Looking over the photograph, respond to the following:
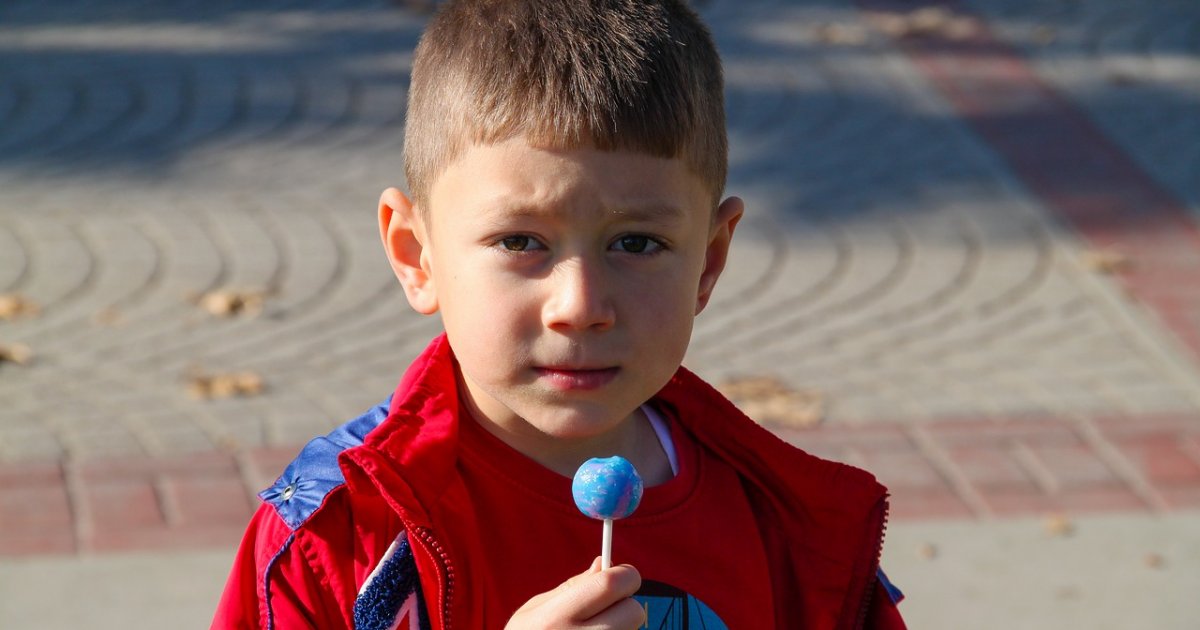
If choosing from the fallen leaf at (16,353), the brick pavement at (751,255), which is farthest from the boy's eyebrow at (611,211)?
the fallen leaf at (16,353)

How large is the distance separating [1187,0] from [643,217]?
8952mm

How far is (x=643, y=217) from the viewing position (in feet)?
6.25

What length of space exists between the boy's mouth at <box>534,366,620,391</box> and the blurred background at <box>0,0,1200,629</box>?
2.23m

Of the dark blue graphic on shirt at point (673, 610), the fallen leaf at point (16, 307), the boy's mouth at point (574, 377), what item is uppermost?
the boy's mouth at point (574, 377)

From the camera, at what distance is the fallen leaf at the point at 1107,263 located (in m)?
6.10

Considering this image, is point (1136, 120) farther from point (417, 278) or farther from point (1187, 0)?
point (417, 278)

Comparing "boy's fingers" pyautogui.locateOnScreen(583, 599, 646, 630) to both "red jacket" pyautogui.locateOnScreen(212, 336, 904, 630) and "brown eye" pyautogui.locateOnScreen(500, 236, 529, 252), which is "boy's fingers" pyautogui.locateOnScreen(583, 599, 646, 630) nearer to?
"red jacket" pyautogui.locateOnScreen(212, 336, 904, 630)

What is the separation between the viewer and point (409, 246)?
2209mm

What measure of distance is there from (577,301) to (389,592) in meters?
0.41

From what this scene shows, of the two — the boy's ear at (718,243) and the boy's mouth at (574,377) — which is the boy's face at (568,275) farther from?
the boy's ear at (718,243)

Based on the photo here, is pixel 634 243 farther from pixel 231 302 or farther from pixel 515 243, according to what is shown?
pixel 231 302

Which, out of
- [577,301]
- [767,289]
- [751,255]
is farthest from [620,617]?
[751,255]

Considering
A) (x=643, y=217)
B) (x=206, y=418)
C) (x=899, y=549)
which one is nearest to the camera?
(x=643, y=217)

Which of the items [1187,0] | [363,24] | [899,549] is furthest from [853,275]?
[1187,0]
